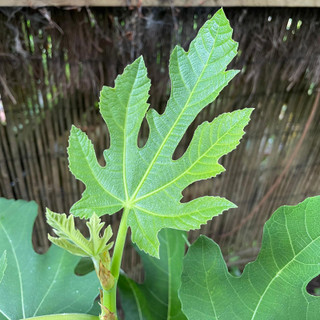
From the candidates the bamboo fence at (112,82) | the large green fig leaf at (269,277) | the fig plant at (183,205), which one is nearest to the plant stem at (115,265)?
the fig plant at (183,205)

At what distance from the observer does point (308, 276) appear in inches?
15.4

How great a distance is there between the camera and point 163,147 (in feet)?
1.24

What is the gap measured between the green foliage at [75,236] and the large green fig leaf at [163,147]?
3 centimetres

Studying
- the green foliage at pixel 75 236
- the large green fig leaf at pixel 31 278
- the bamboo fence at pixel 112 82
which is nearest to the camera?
the green foliage at pixel 75 236

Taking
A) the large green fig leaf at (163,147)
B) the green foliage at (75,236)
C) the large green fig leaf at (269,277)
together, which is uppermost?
the large green fig leaf at (163,147)

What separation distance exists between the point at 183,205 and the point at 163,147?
66 millimetres

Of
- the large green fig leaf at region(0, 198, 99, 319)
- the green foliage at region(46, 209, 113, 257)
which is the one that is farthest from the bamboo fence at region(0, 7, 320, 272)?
the green foliage at region(46, 209, 113, 257)

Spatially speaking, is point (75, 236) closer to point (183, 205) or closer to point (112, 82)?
point (183, 205)

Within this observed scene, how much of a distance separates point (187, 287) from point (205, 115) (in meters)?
0.69

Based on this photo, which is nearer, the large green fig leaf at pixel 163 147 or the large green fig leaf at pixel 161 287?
the large green fig leaf at pixel 163 147

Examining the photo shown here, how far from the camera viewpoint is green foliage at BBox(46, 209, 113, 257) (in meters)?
0.33

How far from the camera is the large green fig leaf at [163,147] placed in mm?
334

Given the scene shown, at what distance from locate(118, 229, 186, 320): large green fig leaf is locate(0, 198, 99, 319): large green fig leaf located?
0.33 ft

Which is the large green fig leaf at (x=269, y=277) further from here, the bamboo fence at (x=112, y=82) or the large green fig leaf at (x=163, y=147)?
the bamboo fence at (x=112, y=82)
